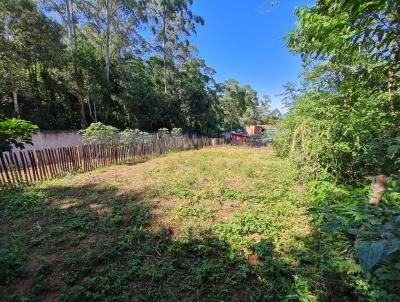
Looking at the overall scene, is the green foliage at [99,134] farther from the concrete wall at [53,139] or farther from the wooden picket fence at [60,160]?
the concrete wall at [53,139]

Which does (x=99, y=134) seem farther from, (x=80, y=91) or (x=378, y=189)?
(x=378, y=189)

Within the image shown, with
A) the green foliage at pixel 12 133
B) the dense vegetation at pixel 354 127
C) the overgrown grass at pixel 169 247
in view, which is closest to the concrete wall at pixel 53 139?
the overgrown grass at pixel 169 247

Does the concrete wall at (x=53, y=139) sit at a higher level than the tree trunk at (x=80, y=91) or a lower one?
lower

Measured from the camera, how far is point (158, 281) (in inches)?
97.4

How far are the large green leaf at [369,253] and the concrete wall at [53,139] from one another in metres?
11.2

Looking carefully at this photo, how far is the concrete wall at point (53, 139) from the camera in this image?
9516 millimetres

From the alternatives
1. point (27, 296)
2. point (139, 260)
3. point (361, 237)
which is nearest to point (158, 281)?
point (139, 260)

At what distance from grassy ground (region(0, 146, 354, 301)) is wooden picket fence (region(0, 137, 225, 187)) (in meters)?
0.64

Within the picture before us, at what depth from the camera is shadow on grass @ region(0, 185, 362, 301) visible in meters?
2.30

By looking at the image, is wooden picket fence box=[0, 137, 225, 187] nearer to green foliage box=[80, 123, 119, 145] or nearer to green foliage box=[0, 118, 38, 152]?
green foliage box=[80, 123, 119, 145]

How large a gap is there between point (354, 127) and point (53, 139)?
38.3ft

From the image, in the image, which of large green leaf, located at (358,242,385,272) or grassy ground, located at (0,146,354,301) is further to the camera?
grassy ground, located at (0,146,354,301)

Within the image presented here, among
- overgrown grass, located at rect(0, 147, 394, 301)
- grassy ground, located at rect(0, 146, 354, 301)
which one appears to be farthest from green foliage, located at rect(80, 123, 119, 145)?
overgrown grass, located at rect(0, 147, 394, 301)

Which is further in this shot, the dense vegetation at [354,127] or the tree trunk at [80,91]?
the tree trunk at [80,91]
